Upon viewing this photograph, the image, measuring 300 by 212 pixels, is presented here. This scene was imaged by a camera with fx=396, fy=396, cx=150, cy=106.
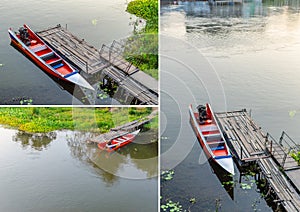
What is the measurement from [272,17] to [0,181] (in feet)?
34.7

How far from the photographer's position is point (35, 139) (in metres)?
7.72

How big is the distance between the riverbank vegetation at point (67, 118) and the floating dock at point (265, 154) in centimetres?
177

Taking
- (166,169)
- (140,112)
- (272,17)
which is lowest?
(166,169)

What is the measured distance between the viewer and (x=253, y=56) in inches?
407

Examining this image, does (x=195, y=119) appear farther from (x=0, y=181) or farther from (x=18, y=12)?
(x=18, y=12)

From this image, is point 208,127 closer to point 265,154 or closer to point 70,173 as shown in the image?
→ point 265,154

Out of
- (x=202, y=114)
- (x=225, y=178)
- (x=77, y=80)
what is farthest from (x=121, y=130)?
(x=225, y=178)

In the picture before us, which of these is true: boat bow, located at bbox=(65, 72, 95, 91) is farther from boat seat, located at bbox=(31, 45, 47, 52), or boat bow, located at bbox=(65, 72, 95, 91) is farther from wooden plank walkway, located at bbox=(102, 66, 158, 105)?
boat seat, located at bbox=(31, 45, 47, 52)

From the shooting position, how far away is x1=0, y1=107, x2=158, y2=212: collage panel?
19.6 ft

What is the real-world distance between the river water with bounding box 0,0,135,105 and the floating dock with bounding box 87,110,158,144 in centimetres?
55

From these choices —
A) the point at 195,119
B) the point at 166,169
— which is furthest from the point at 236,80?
the point at 166,169

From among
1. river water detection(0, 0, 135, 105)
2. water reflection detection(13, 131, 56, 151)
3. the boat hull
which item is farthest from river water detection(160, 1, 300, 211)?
the boat hull

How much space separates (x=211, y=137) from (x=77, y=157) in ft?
7.90

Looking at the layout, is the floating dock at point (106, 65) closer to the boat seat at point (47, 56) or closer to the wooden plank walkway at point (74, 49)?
the wooden plank walkway at point (74, 49)
